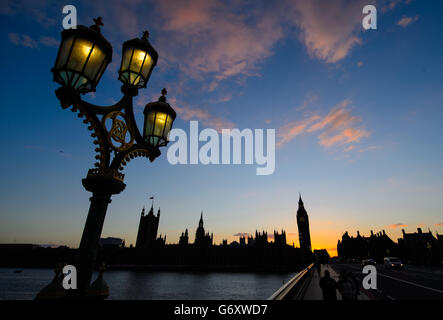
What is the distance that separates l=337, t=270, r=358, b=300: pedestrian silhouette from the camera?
643 centimetres

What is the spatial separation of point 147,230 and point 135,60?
602 feet

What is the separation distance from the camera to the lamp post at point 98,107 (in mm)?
3504

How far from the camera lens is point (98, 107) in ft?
13.4

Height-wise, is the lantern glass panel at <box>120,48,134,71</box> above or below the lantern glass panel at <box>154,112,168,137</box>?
above

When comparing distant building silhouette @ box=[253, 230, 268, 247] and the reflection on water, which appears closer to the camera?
the reflection on water

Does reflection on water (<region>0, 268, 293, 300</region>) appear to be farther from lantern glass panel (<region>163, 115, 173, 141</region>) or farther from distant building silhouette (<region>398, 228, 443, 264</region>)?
distant building silhouette (<region>398, 228, 443, 264</region>)

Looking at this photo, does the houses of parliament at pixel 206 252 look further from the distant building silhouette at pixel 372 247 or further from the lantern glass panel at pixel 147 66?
the lantern glass panel at pixel 147 66

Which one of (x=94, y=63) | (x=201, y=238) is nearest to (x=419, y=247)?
(x=94, y=63)

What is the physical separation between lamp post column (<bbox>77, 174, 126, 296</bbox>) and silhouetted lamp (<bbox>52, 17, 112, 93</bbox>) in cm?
160

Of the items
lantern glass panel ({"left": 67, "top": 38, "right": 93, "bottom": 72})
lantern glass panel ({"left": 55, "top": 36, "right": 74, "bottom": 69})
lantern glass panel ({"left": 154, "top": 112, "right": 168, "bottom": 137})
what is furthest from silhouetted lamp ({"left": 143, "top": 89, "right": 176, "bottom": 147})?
lantern glass panel ({"left": 55, "top": 36, "right": 74, "bottom": 69})

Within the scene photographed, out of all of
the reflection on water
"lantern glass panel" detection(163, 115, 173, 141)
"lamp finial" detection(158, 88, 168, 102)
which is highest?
"lamp finial" detection(158, 88, 168, 102)
